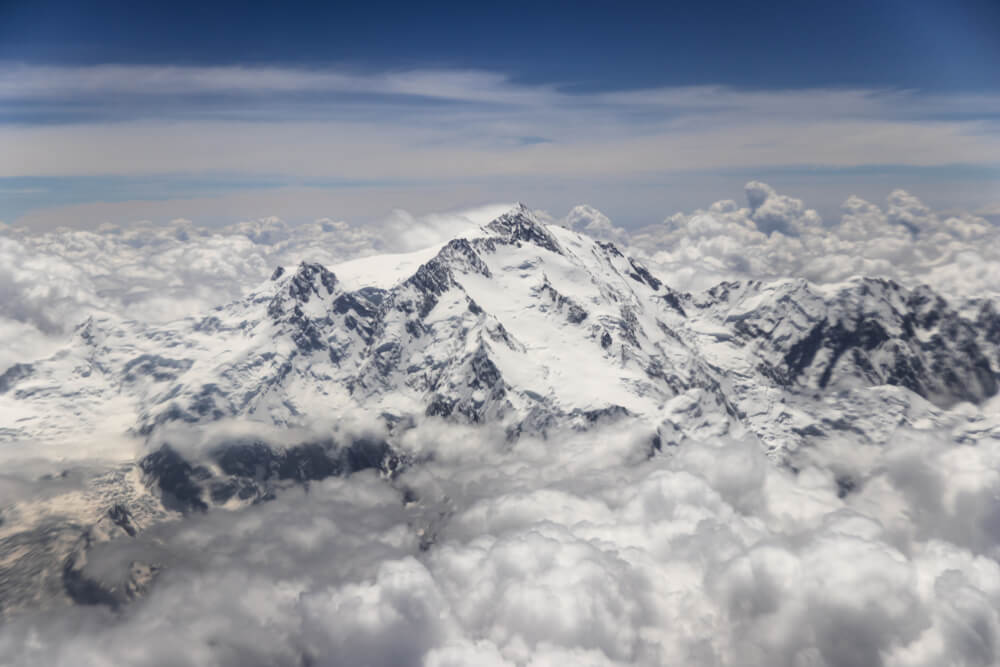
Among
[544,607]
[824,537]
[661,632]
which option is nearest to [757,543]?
[824,537]

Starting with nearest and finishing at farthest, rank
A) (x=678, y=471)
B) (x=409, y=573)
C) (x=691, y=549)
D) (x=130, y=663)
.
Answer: (x=691, y=549) < (x=409, y=573) < (x=130, y=663) < (x=678, y=471)

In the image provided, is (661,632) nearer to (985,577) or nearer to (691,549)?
(691,549)

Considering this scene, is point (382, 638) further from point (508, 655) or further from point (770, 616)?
point (770, 616)

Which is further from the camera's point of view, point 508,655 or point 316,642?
point 316,642

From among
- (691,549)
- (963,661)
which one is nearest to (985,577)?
(963,661)

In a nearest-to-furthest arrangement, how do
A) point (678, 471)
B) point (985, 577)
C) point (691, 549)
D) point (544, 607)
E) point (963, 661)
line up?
point (963, 661), point (985, 577), point (544, 607), point (691, 549), point (678, 471)

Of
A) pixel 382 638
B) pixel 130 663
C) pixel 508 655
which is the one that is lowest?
pixel 130 663

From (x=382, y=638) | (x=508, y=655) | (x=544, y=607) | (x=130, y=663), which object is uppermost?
(x=544, y=607)

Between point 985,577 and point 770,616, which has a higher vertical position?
point 985,577

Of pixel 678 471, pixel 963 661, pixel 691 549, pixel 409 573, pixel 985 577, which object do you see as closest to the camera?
pixel 963 661
